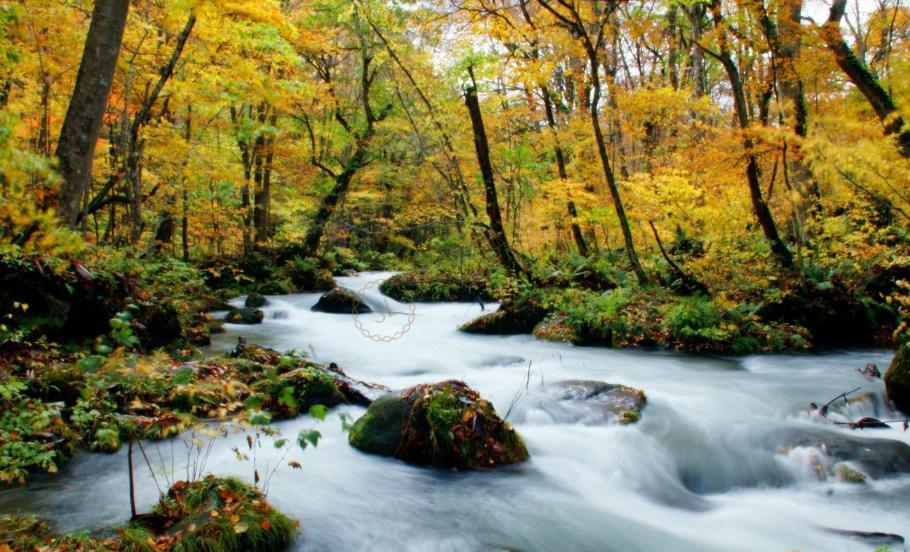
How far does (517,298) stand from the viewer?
11609mm

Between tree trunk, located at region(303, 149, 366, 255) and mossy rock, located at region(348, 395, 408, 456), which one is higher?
tree trunk, located at region(303, 149, 366, 255)

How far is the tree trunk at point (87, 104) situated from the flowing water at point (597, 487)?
3.07 metres

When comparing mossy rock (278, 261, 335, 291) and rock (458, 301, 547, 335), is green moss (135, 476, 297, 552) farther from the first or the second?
mossy rock (278, 261, 335, 291)

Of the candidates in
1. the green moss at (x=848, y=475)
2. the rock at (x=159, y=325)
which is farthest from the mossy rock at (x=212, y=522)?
the rock at (x=159, y=325)

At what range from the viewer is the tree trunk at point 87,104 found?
5.64m

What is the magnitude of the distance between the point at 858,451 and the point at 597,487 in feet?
8.02

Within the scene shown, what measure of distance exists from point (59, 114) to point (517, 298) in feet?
35.4

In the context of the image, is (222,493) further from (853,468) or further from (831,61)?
(831,61)

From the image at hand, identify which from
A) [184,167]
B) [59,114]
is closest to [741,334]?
[184,167]

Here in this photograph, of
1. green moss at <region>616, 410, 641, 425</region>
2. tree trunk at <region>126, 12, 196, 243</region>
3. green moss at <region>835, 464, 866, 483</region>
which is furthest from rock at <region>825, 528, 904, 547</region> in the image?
tree trunk at <region>126, 12, 196, 243</region>

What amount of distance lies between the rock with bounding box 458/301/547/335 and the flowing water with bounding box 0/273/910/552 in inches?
148

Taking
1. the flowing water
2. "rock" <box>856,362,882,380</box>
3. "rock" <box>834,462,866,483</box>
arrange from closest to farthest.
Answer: the flowing water → "rock" <box>834,462,866,483</box> → "rock" <box>856,362,882,380</box>

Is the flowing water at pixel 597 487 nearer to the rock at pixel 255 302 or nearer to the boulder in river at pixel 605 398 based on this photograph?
the boulder in river at pixel 605 398

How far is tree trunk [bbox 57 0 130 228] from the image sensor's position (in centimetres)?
564
